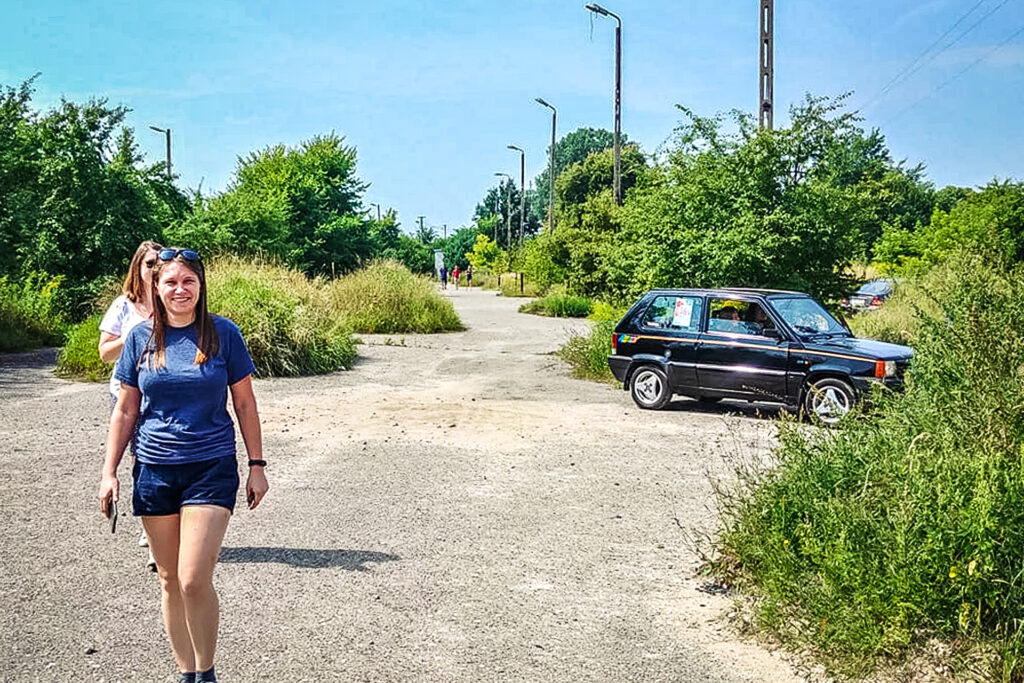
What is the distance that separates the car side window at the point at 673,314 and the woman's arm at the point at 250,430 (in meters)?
9.73

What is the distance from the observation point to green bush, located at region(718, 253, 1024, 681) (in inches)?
177

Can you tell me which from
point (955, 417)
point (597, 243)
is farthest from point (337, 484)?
point (597, 243)

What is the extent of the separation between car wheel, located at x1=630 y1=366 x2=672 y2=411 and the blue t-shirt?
33.2 feet

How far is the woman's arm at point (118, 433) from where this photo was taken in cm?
454

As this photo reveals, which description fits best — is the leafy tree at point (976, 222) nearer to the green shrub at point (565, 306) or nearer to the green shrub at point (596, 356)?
the green shrub at point (596, 356)

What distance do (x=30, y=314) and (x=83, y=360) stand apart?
7160 millimetres

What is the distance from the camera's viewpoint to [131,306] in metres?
6.19

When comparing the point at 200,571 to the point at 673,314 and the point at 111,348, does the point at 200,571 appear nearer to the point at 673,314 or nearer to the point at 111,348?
the point at 111,348

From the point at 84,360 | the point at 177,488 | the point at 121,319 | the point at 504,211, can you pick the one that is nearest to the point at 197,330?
the point at 177,488

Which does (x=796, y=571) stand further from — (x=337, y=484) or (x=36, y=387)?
(x=36, y=387)

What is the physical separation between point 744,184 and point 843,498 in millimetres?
12153

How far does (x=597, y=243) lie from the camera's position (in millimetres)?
31031

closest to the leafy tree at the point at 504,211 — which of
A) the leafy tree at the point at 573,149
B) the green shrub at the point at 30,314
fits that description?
the leafy tree at the point at 573,149

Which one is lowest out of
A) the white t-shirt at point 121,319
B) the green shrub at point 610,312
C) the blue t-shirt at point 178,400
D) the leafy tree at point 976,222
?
the green shrub at point 610,312
